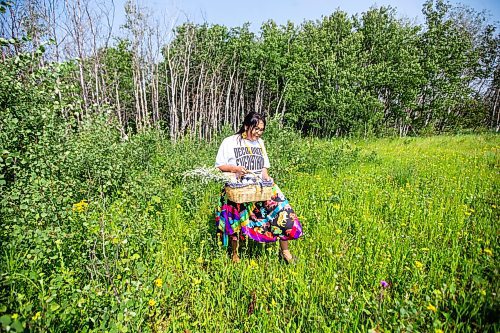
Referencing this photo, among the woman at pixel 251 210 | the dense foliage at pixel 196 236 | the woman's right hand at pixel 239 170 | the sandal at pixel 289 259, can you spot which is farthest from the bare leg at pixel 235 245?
the woman's right hand at pixel 239 170

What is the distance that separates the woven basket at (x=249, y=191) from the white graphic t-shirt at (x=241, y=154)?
593mm

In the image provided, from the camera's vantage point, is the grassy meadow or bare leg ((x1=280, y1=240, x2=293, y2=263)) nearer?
the grassy meadow

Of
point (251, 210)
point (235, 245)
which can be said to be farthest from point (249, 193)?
point (235, 245)

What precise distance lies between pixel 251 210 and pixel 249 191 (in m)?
0.46

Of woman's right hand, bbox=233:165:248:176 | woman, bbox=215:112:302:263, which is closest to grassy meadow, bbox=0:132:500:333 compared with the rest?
woman, bbox=215:112:302:263

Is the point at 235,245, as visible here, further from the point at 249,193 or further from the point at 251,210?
the point at 249,193

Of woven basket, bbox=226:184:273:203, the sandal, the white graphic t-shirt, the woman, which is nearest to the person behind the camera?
woven basket, bbox=226:184:273:203

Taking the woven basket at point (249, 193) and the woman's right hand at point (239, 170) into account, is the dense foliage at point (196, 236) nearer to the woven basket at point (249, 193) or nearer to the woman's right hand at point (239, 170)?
the woven basket at point (249, 193)

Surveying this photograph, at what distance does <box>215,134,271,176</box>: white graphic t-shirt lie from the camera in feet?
11.5

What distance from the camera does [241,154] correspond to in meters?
3.53

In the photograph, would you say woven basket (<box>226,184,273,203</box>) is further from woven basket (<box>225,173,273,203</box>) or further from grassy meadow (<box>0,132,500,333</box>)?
grassy meadow (<box>0,132,500,333</box>)

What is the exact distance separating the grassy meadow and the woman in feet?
0.77

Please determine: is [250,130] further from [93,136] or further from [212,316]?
[93,136]

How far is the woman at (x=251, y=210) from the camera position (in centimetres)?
313
